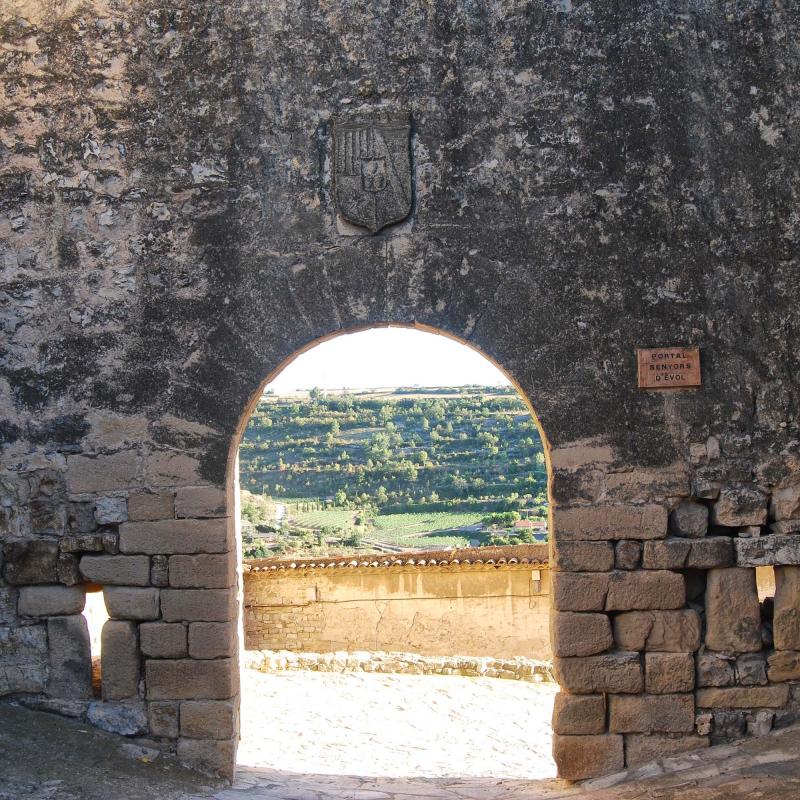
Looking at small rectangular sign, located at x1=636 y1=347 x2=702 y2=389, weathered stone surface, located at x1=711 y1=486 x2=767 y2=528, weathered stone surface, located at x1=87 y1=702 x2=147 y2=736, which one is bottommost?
weathered stone surface, located at x1=87 y1=702 x2=147 y2=736

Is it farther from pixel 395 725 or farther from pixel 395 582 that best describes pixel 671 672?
pixel 395 582

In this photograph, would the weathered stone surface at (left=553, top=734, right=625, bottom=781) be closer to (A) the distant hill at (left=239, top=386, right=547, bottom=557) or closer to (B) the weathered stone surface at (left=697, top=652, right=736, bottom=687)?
(B) the weathered stone surface at (left=697, top=652, right=736, bottom=687)

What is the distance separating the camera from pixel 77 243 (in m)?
5.60

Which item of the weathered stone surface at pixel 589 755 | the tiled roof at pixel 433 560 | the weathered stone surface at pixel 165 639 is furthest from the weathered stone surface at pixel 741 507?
the tiled roof at pixel 433 560

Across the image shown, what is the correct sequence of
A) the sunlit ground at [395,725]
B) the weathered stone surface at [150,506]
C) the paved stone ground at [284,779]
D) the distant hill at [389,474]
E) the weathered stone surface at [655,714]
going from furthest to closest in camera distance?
the distant hill at [389,474] → the sunlit ground at [395,725] → the weathered stone surface at [150,506] → the weathered stone surface at [655,714] → the paved stone ground at [284,779]

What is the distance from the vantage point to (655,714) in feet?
16.9

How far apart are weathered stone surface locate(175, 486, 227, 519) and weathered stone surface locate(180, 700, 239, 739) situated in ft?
3.68

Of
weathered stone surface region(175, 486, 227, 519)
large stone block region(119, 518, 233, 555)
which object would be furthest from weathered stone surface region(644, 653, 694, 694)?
weathered stone surface region(175, 486, 227, 519)

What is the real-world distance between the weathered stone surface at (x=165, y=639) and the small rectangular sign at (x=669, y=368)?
3113 millimetres

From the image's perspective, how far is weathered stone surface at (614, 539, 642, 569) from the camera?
5195 mm

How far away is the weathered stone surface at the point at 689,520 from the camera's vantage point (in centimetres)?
522

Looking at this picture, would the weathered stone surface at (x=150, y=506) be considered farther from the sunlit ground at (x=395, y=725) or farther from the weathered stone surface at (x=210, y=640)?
the sunlit ground at (x=395, y=725)

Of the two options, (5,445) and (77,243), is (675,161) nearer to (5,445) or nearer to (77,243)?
(77,243)

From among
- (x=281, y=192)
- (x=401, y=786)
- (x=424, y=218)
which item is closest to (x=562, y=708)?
(x=401, y=786)
